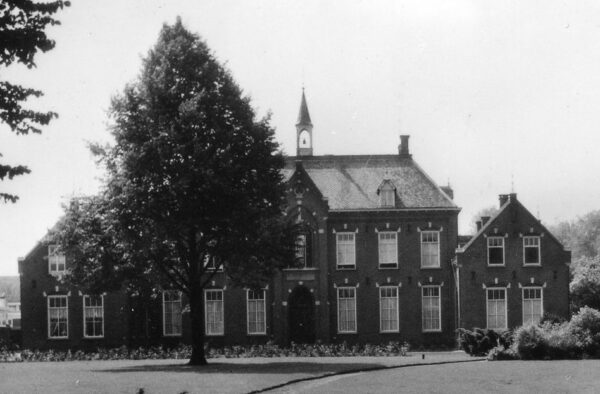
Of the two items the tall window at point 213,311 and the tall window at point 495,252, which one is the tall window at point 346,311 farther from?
the tall window at point 495,252

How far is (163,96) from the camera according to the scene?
1407 inches

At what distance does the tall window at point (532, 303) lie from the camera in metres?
52.7

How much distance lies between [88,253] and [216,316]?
18098 millimetres

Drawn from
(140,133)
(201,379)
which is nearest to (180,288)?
(140,133)

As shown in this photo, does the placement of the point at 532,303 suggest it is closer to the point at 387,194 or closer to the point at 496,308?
the point at 496,308

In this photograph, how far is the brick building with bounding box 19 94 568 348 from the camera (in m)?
52.6

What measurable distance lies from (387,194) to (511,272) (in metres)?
8.27

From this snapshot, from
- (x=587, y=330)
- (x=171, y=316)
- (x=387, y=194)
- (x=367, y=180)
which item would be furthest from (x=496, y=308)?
(x=171, y=316)

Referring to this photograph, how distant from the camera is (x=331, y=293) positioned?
53312mm

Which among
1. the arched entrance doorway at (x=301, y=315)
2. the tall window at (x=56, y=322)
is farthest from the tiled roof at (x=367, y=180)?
the tall window at (x=56, y=322)

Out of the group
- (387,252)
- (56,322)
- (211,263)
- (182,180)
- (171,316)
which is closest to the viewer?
(182,180)

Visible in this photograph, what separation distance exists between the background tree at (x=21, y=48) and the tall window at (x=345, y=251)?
35.1m

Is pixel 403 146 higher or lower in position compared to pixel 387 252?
higher

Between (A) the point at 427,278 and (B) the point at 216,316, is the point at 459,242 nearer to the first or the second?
(A) the point at 427,278
